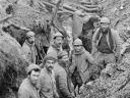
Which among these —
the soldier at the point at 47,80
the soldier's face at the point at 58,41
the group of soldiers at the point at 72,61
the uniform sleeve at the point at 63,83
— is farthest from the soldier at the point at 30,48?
the soldier at the point at 47,80

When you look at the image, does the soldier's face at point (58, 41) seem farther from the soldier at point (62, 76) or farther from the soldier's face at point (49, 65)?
the soldier's face at point (49, 65)

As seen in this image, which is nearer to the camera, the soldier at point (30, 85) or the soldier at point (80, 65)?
the soldier at point (30, 85)

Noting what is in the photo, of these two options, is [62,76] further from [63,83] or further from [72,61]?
[72,61]

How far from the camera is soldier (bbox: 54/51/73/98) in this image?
19938 mm

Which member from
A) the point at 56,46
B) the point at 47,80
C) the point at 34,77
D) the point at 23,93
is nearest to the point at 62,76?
the point at 47,80

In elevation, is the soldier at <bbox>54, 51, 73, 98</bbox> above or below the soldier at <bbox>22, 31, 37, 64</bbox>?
below

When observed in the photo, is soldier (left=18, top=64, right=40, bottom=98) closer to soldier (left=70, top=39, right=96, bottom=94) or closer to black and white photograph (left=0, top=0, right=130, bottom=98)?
black and white photograph (left=0, top=0, right=130, bottom=98)

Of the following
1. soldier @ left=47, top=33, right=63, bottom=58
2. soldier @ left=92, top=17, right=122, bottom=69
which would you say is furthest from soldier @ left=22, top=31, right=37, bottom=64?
soldier @ left=92, top=17, right=122, bottom=69

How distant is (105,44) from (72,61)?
1221mm

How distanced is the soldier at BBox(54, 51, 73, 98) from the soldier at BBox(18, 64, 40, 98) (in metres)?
1.80

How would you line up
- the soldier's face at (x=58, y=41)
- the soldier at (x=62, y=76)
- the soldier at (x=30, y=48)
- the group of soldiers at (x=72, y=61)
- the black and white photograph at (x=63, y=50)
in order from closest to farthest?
the black and white photograph at (x=63, y=50) < the group of soldiers at (x=72, y=61) < the soldier at (x=62, y=76) < the soldier's face at (x=58, y=41) < the soldier at (x=30, y=48)

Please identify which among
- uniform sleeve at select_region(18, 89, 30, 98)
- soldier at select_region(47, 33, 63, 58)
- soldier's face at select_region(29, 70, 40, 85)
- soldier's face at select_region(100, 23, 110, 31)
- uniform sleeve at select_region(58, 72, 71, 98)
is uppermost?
soldier's face at select_region(100, 23, 110, 31)

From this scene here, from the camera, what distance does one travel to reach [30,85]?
18.0 metres

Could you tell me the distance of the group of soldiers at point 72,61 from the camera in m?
19.0
